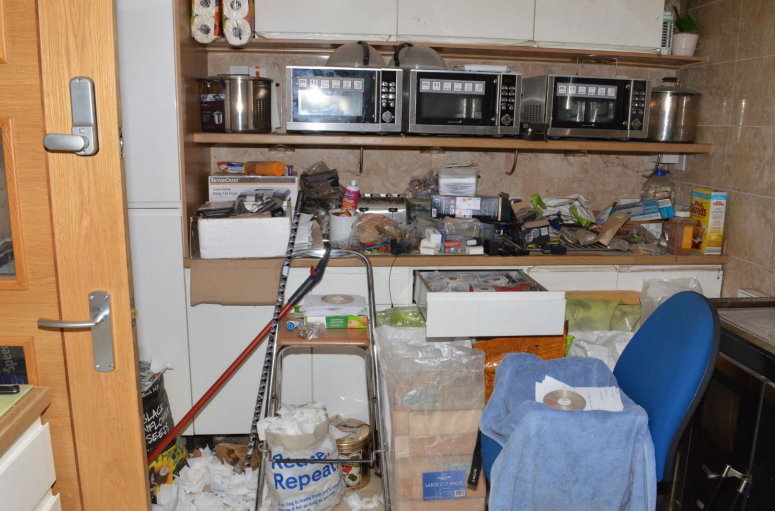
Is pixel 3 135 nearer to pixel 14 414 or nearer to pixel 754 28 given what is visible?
pixel 14 414

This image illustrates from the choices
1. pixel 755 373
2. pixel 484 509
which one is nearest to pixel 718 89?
pixel 755 373

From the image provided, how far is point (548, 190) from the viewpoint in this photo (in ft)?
10.0

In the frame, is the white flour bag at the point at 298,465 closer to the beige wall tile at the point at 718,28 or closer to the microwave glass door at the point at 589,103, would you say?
the microwave glass door at the point at 589,103

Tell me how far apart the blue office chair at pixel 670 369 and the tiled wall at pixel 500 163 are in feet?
4.65

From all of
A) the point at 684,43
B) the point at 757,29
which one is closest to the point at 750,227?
the point at 757,29

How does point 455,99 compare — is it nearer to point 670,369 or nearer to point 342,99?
point 342,99

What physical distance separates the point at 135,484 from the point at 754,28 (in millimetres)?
2577

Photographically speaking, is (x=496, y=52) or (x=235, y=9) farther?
(x=496, y=52)

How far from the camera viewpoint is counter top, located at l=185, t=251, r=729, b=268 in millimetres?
2412

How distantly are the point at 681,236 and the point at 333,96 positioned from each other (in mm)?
1488

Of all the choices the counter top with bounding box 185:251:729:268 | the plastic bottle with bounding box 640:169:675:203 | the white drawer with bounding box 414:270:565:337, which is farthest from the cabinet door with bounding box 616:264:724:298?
the white drawer with bounding box 414:270:565:337

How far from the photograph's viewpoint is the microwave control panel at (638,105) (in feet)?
8.54

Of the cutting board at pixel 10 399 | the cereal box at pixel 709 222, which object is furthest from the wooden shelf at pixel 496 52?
the cutting board at pixel 10 399

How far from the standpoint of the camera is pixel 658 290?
8.19 ft
